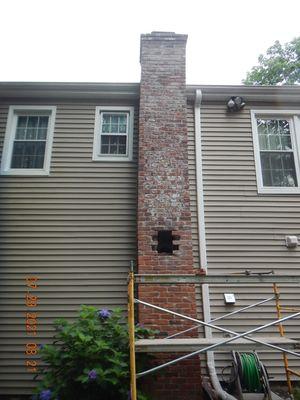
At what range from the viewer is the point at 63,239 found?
18.8ft

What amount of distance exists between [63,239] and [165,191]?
1.86 metres

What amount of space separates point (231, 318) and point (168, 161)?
8.68 ft

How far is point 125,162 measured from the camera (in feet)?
20.4

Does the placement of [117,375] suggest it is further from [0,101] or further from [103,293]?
[0,101]

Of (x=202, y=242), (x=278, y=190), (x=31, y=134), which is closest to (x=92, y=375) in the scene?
(x=202, y=242)

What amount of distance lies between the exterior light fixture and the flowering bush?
4.37 metres

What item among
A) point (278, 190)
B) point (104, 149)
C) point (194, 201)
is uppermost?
point (104, 149)

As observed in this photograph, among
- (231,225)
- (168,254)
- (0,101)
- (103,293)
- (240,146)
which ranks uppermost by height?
(0,101)

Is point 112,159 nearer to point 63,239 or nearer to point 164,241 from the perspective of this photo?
point 63,239

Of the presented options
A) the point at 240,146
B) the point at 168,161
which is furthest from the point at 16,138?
the point at 240,146

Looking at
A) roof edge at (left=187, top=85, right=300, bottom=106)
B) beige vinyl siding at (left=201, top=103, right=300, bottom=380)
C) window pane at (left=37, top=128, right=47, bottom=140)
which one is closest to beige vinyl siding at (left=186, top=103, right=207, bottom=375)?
beige vinyl siding at (left=201, top=103, right=300, bottom=380)

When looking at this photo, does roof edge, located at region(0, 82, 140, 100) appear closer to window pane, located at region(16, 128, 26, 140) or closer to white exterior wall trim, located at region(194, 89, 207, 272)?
window pane, located at region(16, 128, 26, 140)

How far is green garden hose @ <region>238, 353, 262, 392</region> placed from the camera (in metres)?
4.38
